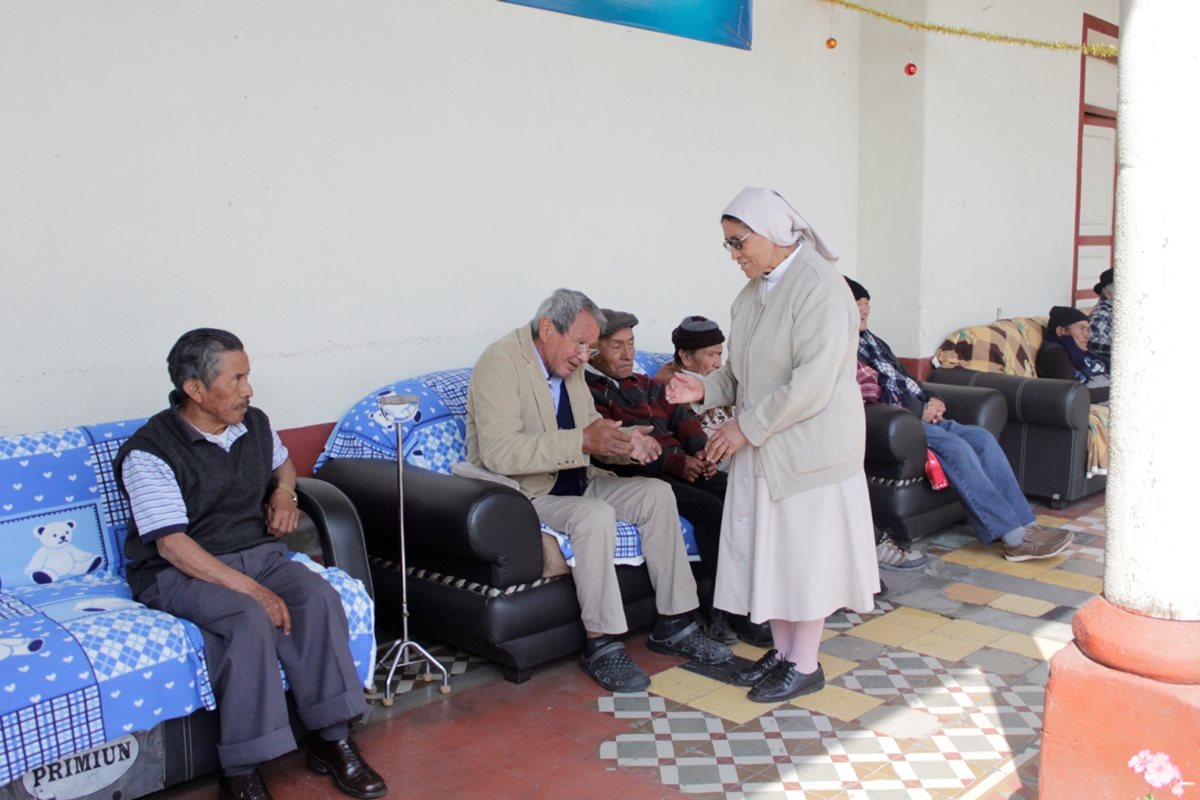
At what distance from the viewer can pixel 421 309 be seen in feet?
14.7

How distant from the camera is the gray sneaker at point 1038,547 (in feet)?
16.2

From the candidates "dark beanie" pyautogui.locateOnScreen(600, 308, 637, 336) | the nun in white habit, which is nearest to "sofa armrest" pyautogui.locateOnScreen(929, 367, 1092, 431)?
"dark beanie" pyautogui.locateOnScreen(600, 308, 637, 336)

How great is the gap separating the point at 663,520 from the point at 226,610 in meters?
1.54

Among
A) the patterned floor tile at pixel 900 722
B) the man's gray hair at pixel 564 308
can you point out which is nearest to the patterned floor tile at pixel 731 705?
the patterned floor tile at pixel 900 722

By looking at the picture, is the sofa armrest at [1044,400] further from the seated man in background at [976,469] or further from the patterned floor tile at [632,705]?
the patterned floor tile at [632,705]

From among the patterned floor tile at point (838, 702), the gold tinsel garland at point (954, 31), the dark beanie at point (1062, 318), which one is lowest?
the patterned floor tile at point (838, 702)

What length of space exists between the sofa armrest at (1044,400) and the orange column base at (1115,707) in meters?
3.57

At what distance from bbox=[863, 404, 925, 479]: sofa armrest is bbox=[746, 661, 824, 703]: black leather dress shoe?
158 centimetres

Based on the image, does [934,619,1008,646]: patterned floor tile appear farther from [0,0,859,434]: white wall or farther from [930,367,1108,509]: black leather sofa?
[0,0,859,434]: white wall

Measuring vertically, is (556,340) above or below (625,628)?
above

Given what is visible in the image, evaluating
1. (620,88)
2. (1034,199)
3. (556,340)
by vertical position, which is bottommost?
(556,340)

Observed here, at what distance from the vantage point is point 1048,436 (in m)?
5.80

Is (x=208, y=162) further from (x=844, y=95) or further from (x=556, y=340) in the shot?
(x=844, y=95)

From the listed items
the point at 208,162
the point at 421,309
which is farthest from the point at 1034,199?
the point at 208,162
